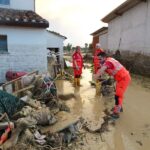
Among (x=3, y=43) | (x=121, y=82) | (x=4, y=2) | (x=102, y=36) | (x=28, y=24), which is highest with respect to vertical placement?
(x=4, y=2)

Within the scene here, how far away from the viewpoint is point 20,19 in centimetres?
1162

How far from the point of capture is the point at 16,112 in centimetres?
664

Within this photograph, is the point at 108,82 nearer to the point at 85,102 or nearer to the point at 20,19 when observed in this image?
the point at 85,102

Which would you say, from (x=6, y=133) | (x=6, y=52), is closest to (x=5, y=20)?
(x=6, y=52)

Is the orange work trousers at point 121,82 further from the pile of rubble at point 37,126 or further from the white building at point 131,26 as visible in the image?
the white building at point 131,26

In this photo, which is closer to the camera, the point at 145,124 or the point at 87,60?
the point at 145,124

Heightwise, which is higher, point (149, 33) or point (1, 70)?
point (149, 33)

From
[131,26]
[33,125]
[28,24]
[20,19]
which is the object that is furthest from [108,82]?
[131,26]

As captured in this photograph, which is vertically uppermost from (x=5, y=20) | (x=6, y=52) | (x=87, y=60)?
(x=5, y=20)

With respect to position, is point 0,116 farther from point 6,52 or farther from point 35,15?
point 35,15

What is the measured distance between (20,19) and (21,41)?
0.95 m

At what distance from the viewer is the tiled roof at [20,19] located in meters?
11.4

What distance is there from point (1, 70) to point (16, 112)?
5.61 m

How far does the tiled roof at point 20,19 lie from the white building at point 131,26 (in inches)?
256
